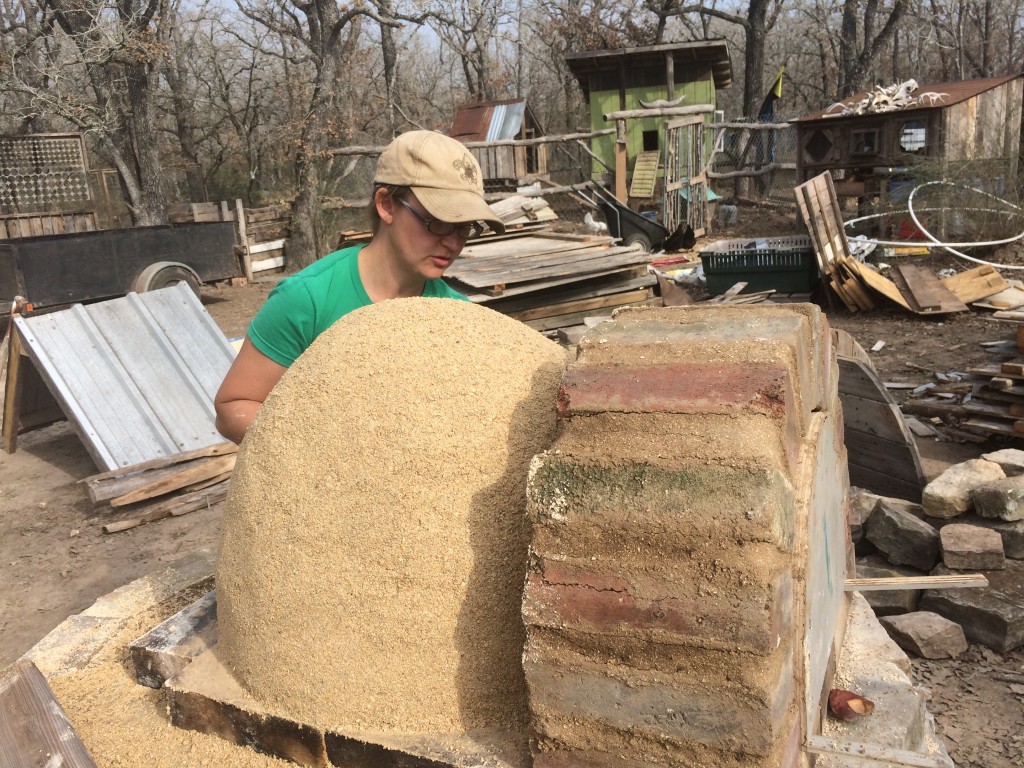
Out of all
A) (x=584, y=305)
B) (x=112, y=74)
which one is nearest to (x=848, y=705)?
(x=584, y=305)

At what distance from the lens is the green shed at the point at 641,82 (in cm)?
2275

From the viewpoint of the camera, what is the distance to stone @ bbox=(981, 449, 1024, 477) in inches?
201

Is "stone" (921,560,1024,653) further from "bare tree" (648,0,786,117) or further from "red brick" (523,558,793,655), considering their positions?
"bare tree" (648,0,786,117)

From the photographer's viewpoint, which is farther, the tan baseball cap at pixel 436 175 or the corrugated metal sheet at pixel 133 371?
the corrugated metal sheet at pixel 133 371

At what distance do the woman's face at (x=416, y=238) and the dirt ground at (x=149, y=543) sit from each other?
278cm

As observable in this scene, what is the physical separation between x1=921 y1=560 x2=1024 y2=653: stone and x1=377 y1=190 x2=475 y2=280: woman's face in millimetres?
3210

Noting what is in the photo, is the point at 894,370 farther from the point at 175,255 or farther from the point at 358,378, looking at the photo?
the point at 175,255

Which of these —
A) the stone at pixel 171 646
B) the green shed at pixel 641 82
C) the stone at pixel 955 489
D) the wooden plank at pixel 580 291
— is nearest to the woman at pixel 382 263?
the stone at pixel 171 646

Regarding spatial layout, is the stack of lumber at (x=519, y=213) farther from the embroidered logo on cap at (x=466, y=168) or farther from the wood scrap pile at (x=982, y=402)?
the embroidered logo on cap at (x=466, y=168)

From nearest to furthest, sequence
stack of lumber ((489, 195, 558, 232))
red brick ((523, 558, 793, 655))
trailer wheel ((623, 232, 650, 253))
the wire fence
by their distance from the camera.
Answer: red brick ((523, 558, 793, 655)) < stack of lumber ((489, 195, 558, 232)) < trailer wheel ((623, 232, 650, 253)) < the wire fence

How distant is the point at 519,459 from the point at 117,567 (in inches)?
193

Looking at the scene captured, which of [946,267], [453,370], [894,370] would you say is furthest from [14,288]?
[946,267]

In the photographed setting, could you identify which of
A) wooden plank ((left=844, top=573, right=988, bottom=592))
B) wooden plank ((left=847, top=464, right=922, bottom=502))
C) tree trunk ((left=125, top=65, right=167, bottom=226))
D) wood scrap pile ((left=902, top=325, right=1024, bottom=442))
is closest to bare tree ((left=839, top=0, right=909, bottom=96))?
tree trunk ((left=125, top=65, right=167, bottom=226))

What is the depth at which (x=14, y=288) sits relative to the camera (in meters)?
11.1
